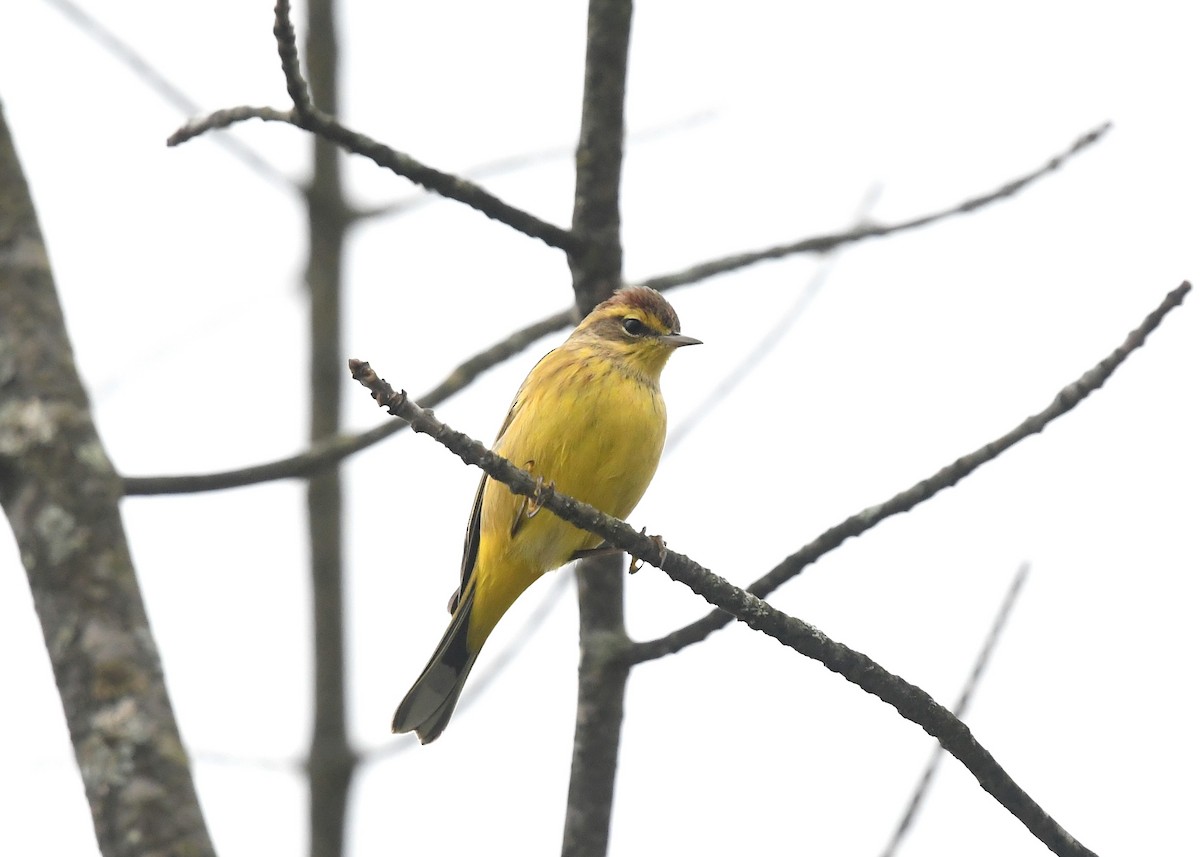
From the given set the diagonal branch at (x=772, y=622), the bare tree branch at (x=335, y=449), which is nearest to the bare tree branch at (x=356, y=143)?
the bare tree branch at (x=335, y=449)

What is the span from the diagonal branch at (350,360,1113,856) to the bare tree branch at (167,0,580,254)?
1.24 meters

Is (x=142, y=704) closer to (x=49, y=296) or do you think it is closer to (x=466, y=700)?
(x=49, y=296)

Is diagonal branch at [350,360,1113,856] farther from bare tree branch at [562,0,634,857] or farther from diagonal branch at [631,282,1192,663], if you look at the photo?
bare tree branch at [562,0,634,857]

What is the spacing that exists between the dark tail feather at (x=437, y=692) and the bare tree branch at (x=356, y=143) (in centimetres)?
223

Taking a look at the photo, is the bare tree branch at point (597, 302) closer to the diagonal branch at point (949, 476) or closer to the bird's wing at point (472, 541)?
the diagonal branch at point (949, 476)

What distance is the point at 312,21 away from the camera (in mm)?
7148

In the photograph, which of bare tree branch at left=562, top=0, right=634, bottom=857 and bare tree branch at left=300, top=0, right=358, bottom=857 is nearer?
bare tree branch at left=562, top=0, right=634, bottom=857

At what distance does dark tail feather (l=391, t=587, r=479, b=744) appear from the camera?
6.33 metres

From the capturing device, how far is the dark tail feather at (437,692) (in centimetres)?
633

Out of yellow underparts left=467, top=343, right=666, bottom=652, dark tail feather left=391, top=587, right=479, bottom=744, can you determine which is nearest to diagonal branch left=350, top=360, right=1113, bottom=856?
yellow underparts left=467, top=343, right=666, bottom=652

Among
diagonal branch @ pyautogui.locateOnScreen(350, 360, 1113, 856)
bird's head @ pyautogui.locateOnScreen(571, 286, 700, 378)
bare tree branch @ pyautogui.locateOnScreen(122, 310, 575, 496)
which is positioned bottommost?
diagonal branch @ pyautogui.locateOnScreen(350, 360, 1113, 856)

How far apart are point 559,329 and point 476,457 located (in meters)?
1.99

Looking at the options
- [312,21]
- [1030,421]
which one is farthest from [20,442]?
[312,21]

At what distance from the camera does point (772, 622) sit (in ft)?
12.1
